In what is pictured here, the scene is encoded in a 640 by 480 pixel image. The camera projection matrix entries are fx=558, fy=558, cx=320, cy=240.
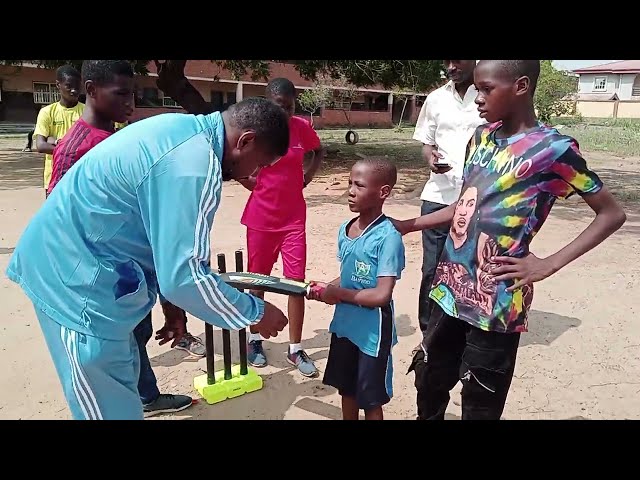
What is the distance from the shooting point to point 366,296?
8.51 feet

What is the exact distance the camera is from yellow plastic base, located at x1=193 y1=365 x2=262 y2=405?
3496 mm

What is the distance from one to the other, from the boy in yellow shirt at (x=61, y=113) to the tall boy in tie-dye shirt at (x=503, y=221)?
3.62 meters

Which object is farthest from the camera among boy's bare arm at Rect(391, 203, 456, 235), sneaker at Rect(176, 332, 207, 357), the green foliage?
the green foliage

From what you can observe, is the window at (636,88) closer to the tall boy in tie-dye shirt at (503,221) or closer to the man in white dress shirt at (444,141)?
the man in white dress shirt at (444,141)

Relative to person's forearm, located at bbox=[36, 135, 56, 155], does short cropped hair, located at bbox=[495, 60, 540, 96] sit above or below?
above

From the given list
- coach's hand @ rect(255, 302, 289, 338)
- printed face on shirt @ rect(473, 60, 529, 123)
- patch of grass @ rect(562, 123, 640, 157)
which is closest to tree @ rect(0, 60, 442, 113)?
patch of grass @ rect(562, 123, 640, 157)

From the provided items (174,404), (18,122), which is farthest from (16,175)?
(18,122)

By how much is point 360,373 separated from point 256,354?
146 cm

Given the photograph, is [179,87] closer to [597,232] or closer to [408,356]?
[408,356]

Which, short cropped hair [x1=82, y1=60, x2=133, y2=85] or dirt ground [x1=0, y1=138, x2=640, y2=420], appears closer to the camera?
short cropped hair [x1=82, y1=60, x2=133, y2=85]

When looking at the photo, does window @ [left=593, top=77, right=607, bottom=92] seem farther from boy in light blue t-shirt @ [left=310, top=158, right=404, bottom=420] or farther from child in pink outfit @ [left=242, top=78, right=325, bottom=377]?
boy in light blue t-shirt @ [left=310, top=158, right=404, bottom=420]

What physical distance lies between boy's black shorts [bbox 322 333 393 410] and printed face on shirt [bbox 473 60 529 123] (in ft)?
4.01

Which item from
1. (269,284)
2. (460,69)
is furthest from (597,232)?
(460,69)

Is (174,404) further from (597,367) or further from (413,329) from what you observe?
(597,367)
